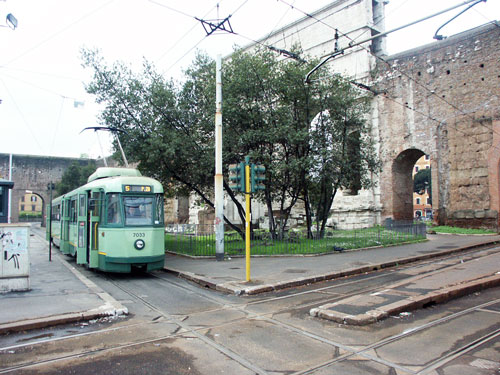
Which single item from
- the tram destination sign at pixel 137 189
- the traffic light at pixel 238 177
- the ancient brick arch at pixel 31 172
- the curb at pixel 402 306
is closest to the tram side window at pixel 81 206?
the tram destination sign at pixel 137 189

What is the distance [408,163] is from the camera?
29.4m

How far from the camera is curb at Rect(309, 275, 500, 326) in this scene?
20.6 feet

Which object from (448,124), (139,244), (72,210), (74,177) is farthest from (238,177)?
(74,177)

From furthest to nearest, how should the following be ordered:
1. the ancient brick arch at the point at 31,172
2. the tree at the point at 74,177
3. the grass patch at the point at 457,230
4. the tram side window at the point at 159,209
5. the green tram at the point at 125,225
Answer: the ancient brick arch at the point at 31,172 < the tree at the point at 74,177 < the grass patch at the point at 457,230 < the tram side window at the point at 159,209 < the green tram at the point at 125,225

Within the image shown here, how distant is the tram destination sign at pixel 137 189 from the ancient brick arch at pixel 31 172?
48.5 m

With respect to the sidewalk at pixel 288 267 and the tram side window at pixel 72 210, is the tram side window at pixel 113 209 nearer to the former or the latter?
the sidewalk at pixel 288 267

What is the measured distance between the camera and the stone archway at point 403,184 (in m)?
28.1

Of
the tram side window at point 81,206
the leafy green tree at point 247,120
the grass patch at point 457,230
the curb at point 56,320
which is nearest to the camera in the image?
the curb at point 56,320

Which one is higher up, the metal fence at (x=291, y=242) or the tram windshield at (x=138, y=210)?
the tram windshield at (x=138, y=210)

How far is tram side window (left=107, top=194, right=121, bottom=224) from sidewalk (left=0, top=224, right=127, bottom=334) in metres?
1.77

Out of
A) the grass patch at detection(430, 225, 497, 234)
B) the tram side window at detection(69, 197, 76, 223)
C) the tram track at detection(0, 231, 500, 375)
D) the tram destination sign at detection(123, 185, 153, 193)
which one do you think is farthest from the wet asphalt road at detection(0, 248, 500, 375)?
the grass patch at detection(430, 225, 497, 234)

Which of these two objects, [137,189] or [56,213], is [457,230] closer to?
[137,189]

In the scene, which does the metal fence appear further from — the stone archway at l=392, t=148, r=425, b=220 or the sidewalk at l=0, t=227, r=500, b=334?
the stone archway at l=392, t=148, r=425, b=220

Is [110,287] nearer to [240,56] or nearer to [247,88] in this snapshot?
[247,88]
